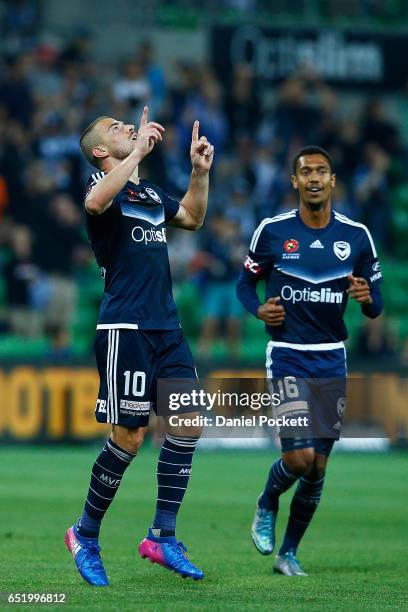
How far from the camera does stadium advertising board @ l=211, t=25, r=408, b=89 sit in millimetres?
22703

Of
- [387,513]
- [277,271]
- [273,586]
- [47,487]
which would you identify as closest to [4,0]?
[47,487]

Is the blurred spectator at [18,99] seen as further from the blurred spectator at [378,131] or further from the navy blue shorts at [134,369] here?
the navy blue shorts at [134,369]

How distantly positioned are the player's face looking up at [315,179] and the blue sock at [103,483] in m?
2.09

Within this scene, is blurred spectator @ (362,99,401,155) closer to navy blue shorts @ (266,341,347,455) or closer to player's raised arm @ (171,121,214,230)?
navy blue shorts @ (266,341,347,455)

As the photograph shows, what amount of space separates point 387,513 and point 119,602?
513 centimetres

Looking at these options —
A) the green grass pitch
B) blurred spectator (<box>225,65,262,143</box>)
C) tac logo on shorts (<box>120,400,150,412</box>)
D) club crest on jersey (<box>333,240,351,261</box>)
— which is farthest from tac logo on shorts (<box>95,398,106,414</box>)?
blurred spectator (<box>225,65,262,143</box>)

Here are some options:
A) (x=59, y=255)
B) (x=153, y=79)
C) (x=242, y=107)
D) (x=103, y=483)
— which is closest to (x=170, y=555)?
(x=103, y=483)

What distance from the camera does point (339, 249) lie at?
8.55 m

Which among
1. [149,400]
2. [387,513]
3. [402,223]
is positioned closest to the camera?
[149,400]

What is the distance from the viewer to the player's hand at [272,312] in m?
8.41

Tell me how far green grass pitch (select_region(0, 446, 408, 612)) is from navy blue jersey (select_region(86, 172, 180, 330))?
1.45 metres

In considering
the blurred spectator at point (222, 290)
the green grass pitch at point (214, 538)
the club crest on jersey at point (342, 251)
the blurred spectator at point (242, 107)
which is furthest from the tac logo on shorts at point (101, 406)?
the blurred spectator at point (242, 107)

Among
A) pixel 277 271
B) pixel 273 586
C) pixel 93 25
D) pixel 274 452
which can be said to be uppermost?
pixel 93 25

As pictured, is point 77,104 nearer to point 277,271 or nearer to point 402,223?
point 402,223
